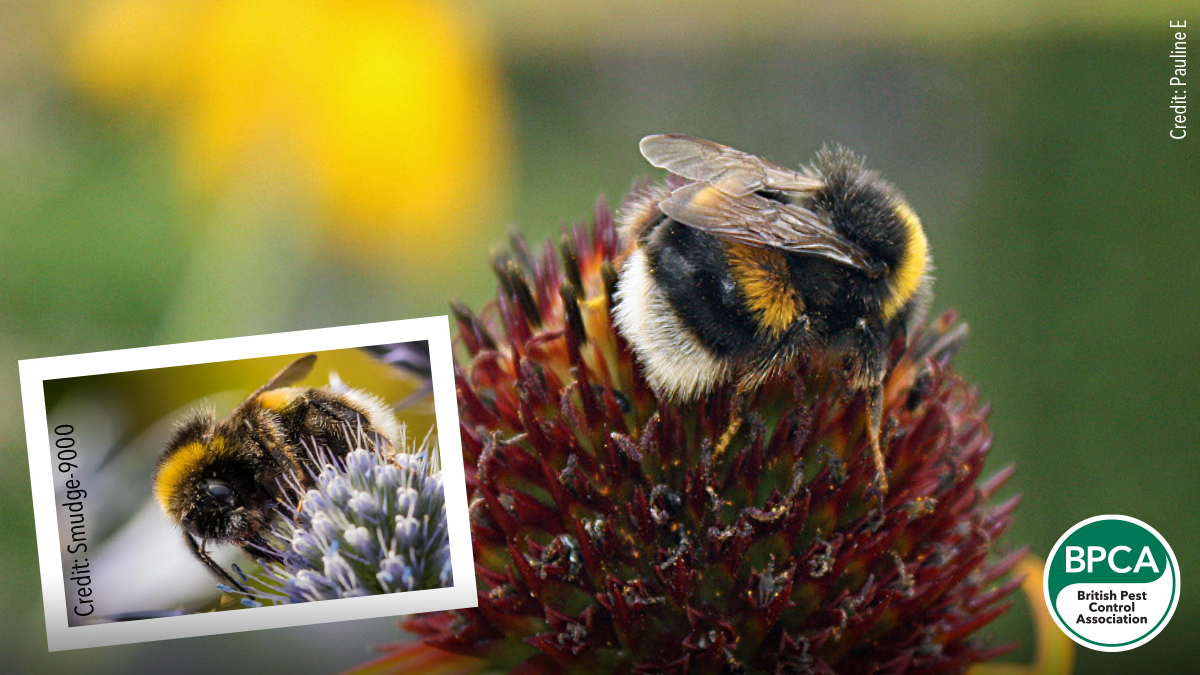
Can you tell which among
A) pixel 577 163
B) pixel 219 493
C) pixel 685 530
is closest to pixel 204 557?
pixel 219 493

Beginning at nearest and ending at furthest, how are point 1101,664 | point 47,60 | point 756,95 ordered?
point 1101,664
point 47,60
point 756,95

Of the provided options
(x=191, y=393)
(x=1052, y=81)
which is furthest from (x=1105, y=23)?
(x=191, y=393)

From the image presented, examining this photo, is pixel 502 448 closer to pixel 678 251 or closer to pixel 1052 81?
pixel 678 251

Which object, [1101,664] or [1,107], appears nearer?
[1101,664]

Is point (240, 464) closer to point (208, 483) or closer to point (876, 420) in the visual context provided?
point (208, 483)

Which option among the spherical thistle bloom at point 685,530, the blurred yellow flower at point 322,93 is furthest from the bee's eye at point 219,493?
the blurred yellow flower at point 322,93

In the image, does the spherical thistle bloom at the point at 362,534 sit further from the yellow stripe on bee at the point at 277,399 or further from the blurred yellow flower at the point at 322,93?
the blurred yellow flower at the point at 322,93
